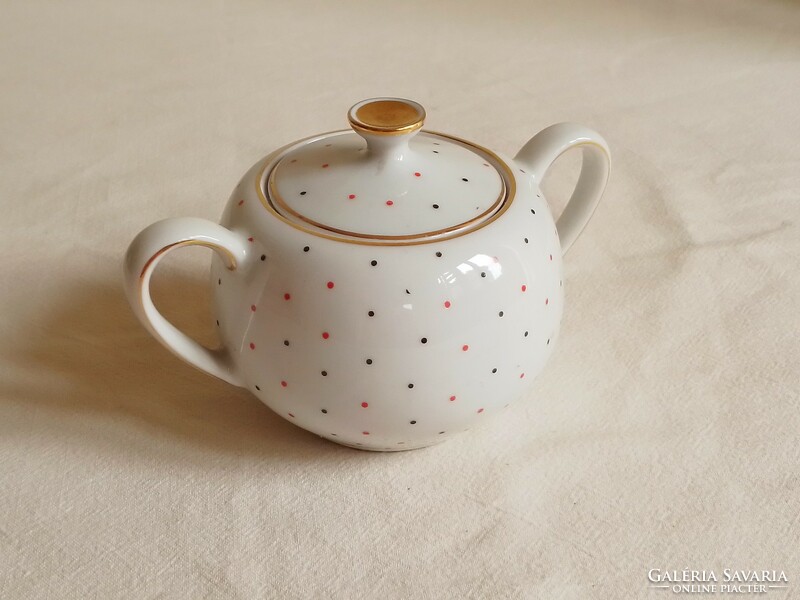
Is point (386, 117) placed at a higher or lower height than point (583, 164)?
higher

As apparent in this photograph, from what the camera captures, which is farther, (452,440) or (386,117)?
(452,440)

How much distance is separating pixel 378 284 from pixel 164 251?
17 cm

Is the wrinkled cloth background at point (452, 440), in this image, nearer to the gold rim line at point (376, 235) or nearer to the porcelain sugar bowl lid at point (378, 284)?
the porcelain sugar bowl lid at point (378, 284)

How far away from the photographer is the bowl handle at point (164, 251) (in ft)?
2.30

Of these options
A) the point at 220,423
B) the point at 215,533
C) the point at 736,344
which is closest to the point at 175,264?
the point at 220,423

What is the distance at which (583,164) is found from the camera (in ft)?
3.07

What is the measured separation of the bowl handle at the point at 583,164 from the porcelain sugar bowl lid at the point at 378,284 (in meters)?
0.06

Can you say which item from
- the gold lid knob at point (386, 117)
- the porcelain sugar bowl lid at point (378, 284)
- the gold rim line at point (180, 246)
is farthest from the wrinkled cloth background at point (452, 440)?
the gold lid knob at point (386, 117)

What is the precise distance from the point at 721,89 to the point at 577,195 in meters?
0.85

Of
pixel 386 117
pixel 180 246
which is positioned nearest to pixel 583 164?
pixel 386 117

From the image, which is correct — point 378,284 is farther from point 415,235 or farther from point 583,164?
point 583,164

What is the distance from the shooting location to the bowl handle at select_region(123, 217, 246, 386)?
70 centimetres

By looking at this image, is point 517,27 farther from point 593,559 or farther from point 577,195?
point 593,559

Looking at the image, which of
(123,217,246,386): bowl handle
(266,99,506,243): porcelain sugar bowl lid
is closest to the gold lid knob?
(266,99,506,243): porcelain sugar bowl lid
